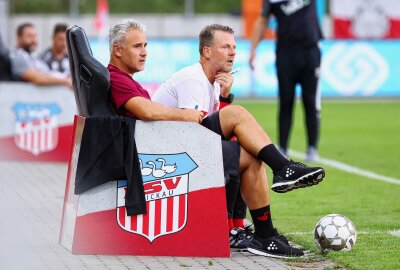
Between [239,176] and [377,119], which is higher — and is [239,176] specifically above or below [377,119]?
above

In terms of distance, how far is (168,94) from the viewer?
8.20m

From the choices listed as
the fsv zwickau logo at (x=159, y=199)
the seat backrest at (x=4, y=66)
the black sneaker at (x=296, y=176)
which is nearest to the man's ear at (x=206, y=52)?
the fsv zwickau logo at (x=159, y=199)

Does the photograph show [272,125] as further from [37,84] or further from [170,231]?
[170,231]

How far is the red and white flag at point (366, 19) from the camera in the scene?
33219 mm

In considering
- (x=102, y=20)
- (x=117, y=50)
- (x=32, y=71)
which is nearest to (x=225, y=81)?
(x=117, y=50)

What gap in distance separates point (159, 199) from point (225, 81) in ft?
3.40

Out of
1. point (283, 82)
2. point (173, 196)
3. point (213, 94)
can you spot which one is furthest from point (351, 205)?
point (283, 82)

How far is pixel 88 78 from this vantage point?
7.58m

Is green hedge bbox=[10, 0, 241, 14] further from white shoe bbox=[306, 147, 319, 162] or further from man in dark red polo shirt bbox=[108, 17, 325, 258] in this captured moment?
man in dark red polo shirt bbox=[108, 17, 325, 258]

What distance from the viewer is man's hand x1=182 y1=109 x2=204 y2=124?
24.9ft

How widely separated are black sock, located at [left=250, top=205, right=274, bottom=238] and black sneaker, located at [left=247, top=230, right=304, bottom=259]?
0.04m

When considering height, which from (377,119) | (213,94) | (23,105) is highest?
(213,94)

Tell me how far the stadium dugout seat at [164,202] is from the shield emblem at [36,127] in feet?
21.9

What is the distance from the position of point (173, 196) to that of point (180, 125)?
0.46 meters
